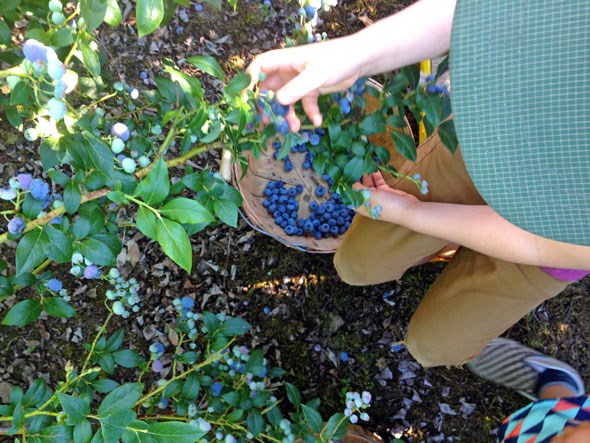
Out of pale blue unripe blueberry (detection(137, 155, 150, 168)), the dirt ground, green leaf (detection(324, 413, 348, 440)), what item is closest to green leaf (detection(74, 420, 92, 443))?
pale blue unripe blueberry (detection(137, 155, 150, 168))

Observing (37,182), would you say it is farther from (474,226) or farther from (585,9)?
(474,226)

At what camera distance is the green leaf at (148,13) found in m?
0.76

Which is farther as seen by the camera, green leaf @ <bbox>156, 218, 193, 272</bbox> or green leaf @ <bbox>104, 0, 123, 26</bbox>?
green leaf @ <bbox>104, 0, 123, 26</bbox>

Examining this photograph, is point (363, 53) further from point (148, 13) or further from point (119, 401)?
point (119, 401)

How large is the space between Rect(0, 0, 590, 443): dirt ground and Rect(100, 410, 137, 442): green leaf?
1.11m

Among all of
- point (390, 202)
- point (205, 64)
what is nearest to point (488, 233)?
point (390, 202)

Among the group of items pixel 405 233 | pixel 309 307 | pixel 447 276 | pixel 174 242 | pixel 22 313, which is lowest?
pixel 309 307

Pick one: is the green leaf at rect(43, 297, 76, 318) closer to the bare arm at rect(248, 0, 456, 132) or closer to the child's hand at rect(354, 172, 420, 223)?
the bare arm at rect(248, 0, 456, 132)

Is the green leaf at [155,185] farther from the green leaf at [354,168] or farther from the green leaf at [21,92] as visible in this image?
the green leaf at [354,168]

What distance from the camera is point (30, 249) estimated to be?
2.79 ft

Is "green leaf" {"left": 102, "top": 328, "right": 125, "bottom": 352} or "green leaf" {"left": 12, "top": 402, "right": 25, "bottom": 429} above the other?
"green leaf" {"left": 12, "top": 402, "right": 25, "bottom": 429}

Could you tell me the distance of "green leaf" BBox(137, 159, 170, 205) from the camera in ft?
2.50

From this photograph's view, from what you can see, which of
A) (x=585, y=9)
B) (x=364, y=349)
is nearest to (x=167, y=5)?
(x=585, y=9)

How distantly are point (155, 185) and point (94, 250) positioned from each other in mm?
235
